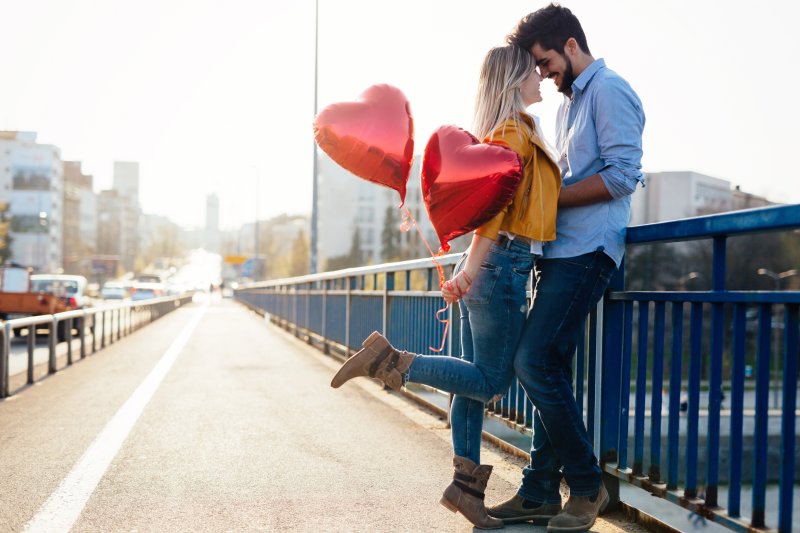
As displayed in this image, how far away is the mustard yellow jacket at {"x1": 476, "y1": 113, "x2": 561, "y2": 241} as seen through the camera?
350cm

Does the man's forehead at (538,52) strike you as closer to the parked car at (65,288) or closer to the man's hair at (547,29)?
the man's hair at (547,29)

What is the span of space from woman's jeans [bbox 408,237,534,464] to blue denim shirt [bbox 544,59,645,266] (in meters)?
0.19

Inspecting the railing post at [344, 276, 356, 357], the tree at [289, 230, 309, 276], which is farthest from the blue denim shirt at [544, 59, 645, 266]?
the tree at [289, 230, 309, 276]

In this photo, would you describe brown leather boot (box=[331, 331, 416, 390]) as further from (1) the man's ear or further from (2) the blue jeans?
(1) the man's ear

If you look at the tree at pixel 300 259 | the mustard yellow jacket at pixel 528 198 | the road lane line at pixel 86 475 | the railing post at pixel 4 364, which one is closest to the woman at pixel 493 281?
the mustard yellow jacket at pixel 528 198

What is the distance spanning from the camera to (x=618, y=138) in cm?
347

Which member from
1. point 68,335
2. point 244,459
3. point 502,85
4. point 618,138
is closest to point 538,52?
point 502,85

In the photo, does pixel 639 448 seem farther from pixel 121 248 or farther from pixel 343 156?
pixel 121 248

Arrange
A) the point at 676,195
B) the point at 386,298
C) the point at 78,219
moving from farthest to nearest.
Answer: the point at 78,219
the point at 676,195
the point at 386,298

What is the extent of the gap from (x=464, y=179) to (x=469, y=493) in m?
1.30

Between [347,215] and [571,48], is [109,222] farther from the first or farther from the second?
[571,48]

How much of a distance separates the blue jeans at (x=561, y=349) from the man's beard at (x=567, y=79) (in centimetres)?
70

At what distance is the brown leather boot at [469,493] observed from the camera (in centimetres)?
372

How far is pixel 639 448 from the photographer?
3793mm
